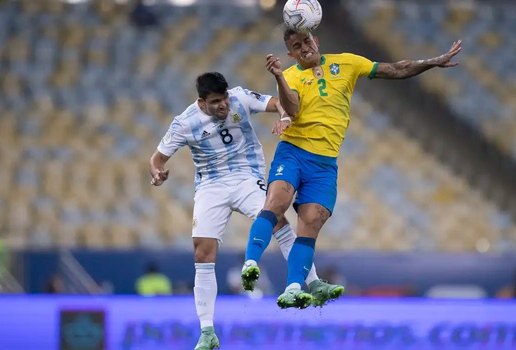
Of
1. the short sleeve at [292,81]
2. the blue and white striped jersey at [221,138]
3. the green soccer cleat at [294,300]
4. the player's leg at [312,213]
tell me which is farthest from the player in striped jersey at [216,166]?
the green soccer cleat at [294,300]

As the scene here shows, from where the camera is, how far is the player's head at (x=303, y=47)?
9.58m

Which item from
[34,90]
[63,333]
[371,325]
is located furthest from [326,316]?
[34,90]

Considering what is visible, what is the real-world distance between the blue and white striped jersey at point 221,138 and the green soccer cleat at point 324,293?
1.10m

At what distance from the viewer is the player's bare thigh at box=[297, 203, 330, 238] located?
31.6 ft

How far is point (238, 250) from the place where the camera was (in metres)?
18.5

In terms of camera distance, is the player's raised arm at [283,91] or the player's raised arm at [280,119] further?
the player's raised arm at [280,119]

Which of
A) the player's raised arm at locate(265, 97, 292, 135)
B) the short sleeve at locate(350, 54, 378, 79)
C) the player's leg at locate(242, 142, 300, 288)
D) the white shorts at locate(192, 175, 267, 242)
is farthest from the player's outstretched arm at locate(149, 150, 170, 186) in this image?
the short sleeve at locate(350, 54, 378, 79)

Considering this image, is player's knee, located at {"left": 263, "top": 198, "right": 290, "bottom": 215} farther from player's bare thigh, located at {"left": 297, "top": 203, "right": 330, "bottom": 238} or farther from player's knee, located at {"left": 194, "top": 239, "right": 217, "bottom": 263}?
player's knee, located at {"left": 194, "top": 239, "right": 217, "bottom": 263}

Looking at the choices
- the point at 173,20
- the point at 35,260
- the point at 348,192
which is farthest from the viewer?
the point at 173,20

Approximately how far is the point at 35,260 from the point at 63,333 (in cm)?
518

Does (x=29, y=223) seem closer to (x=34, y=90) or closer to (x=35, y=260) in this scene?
(x=35, y=260)

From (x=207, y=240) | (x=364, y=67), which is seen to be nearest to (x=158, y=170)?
(x=207, y=240)

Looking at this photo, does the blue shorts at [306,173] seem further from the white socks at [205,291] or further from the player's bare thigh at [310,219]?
the white socks at [205,291]

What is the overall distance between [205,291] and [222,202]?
0.72 metres
